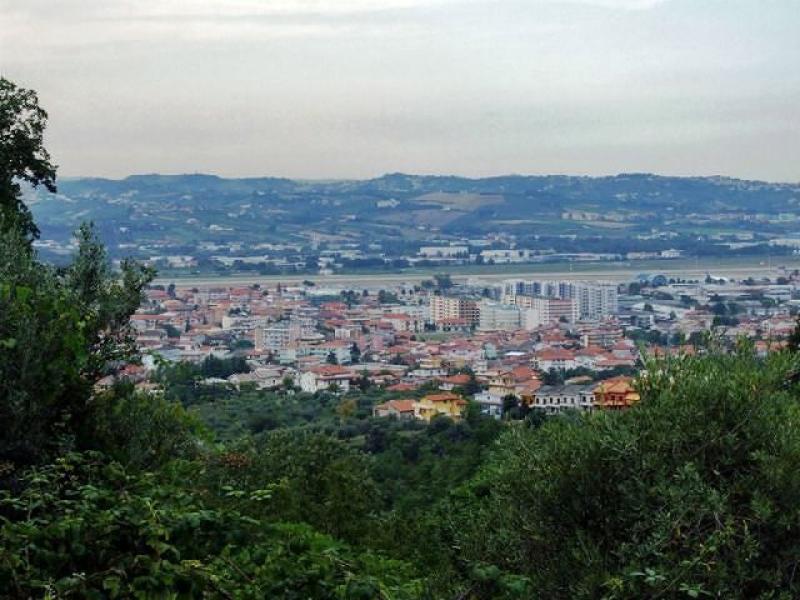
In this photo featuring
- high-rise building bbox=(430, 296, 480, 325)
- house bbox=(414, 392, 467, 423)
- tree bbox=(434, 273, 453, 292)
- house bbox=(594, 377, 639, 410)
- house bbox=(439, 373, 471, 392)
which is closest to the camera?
house bbox=(594, 377, 639, 410)

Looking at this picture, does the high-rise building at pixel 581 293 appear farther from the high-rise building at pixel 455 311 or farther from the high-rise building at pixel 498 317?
the high-rise building at pixel 455 311

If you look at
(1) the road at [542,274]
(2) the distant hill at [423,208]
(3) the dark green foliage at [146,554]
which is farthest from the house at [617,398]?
(2) the distant hill at [423,208]

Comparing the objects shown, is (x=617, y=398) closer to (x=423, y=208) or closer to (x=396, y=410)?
(x=396, y=410)

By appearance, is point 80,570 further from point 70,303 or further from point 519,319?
point 519,319

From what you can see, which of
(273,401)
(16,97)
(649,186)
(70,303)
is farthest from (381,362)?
(649,186)

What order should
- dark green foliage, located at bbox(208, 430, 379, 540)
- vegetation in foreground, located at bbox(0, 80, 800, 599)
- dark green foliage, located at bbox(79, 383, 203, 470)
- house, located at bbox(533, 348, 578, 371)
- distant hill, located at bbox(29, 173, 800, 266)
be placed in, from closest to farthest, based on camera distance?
vegetation in foreground, located at bbox(0, 80, 800, 599) → dark green foliage, located at bbox(79, 383, 203, 470) → dark green foliage, located at bbox(208, 430, 379, 540) → house, located at bbox(533, 348, 578, 371) → distant hill, located at bbox(29, 173, 800, 266)

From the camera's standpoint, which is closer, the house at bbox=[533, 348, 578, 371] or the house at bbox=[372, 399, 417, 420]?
the house at bbox=[372, 399, 417, 420]

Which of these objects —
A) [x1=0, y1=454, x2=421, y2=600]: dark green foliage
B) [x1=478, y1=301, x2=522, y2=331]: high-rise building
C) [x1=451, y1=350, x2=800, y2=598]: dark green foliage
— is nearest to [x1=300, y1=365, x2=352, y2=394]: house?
[x1=478, y1=301, x2=522, y2=331]: high-rise building

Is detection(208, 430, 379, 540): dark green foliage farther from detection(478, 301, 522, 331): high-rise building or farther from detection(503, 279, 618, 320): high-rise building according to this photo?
detection(503, 279, 618, 320): high-rise building
